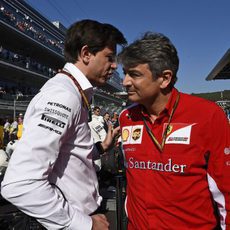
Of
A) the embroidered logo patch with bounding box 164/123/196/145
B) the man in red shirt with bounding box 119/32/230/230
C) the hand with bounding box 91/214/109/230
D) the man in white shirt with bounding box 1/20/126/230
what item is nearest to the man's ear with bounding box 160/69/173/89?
the man in red shirt with bounding box 119/32/230/230

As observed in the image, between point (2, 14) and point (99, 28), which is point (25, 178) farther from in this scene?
point (2, 14)

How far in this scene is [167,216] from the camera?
1.65 m

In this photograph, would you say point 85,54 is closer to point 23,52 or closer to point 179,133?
point 179,133

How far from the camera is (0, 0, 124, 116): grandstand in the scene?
26.2 m

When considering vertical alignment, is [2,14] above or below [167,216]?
above

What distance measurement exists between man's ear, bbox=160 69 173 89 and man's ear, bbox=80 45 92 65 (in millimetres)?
421

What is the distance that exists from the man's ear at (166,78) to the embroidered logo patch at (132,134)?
26 centimetres

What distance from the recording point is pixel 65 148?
1.50m

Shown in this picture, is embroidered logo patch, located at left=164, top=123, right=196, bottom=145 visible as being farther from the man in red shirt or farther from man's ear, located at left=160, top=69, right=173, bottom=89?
man's ear, located at left=160, top=69, right=173, bottom=89

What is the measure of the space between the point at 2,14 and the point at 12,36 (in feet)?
11.0

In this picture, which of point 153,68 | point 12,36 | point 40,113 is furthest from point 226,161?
point 12,36

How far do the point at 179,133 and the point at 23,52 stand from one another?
1334 inches

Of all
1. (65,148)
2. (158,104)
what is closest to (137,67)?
(158,104)

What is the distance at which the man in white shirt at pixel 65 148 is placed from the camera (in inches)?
52.7
